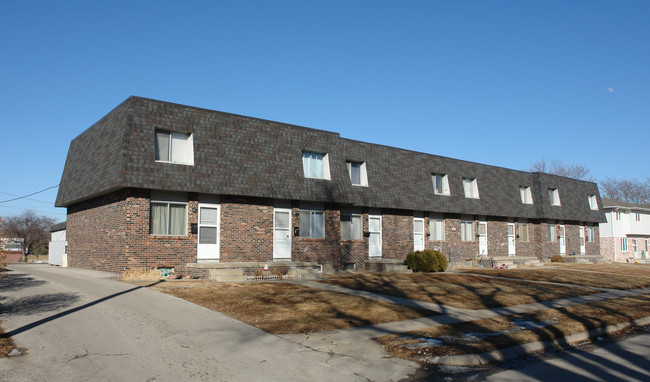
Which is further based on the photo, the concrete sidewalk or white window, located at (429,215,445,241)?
white window, located at (429,215,445,241)

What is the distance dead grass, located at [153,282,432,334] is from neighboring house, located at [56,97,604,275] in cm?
392

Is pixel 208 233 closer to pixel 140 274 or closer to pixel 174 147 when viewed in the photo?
pixel 140 274

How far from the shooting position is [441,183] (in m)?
29.7

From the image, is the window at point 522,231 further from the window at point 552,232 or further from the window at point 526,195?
the window at point 552,232

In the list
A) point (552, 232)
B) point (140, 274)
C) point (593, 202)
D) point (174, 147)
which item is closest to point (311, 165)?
point (174, 147)

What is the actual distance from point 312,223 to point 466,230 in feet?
42.2

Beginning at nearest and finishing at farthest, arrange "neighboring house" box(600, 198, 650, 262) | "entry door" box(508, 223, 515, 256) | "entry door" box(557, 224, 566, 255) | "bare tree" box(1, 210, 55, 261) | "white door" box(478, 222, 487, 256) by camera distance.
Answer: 1. "white door" box(478, 222, 487, 256)
2. "entry door" box(508, 223, 515, 256)
3. "entry door" box(557, 224, 566, 255)
4. "neighboring house" box(600, 198, 650, 262)
5. "bare tree" box(1, 210, 55, 261)

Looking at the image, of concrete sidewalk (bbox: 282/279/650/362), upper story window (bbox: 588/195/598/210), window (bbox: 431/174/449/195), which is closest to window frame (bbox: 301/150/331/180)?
concrete sidewalk (bbox: 282/279/650/362)

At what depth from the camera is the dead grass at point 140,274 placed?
650 inches

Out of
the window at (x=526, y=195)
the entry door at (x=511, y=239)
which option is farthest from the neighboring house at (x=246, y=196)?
the window at (x=526, y=195)

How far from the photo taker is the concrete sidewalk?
8.36 meters

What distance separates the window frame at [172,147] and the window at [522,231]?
82.2 ft

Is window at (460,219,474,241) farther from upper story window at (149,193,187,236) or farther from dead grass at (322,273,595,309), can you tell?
upper story window at (149,193,187,236)

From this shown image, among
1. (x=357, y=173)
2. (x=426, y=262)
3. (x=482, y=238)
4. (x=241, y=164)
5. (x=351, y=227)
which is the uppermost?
(x=357, y=173)
